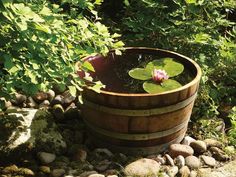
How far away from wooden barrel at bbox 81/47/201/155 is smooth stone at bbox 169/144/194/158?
0.17ft

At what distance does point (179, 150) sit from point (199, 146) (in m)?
0.26

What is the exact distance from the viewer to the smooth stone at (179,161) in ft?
12.7

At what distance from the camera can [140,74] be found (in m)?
4.30

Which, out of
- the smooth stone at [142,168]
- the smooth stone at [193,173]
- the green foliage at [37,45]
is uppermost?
the green foliage at [37,45]

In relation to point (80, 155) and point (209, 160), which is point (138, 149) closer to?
point (80, 155)

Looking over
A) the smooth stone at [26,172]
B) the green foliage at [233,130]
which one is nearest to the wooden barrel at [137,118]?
the green foliage at [233,130]

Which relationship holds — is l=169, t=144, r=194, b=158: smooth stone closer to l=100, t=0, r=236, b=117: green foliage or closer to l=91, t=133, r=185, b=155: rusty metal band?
l=91, t=133, r=185, b=155: rusty metal band

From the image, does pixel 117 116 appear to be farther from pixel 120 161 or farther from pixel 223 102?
pixel 223 102

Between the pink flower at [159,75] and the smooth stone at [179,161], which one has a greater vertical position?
the pink flower at [159,75]

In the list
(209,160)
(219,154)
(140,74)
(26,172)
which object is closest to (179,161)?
(209,160)

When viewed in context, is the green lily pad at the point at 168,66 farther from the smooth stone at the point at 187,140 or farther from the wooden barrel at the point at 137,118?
the smooth stone at the point at 187,140

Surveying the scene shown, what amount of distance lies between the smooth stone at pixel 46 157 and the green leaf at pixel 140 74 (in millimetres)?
1127

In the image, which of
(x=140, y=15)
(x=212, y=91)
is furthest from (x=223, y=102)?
(x=140, y=15)

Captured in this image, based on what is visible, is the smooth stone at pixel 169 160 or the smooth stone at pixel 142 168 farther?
the smooth stone at pixel 169 160
